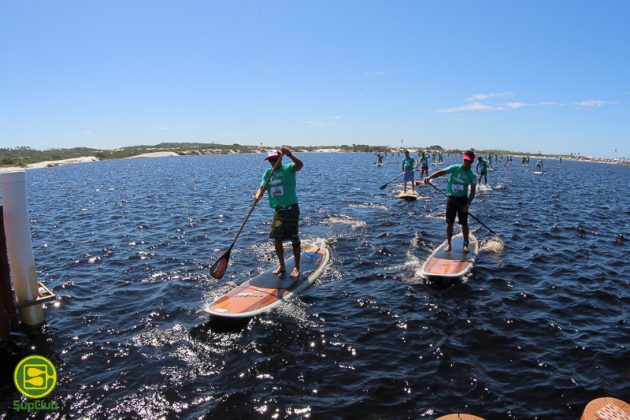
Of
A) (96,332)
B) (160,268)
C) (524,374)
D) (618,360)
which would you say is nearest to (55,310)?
(96,332)

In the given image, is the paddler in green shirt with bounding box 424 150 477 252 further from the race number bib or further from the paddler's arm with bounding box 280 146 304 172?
the race number bib

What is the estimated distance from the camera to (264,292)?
8.80 meters

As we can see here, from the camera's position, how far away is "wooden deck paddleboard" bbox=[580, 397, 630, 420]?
446cm

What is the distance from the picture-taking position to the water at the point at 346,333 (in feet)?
18.7

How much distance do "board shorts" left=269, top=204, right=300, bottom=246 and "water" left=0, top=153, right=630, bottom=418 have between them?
166 cm

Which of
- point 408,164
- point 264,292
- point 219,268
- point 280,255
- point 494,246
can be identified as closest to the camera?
point 264,292

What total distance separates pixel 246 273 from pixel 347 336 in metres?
4.56

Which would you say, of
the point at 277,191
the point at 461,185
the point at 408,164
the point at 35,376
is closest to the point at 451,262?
the point at 461,185

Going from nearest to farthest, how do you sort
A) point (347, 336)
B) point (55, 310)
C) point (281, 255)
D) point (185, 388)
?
point (185, 388) → point (347, 336) → point (55, 310) → point (281, 255)

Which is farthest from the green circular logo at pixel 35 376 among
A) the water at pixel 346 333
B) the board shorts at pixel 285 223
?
the board shorts at pixel 285 223

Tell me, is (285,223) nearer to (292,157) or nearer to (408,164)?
(292,157)

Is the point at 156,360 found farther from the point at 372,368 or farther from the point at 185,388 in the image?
the point at 372,368

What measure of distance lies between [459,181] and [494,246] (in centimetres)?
421

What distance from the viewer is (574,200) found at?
28281 mm
